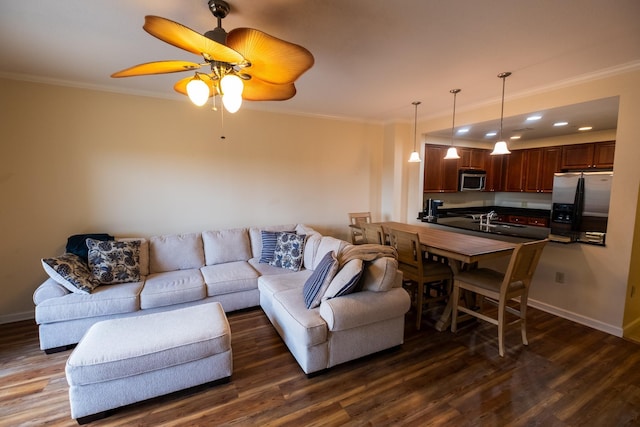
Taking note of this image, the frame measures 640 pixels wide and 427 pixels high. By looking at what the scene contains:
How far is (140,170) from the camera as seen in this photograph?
344 cm

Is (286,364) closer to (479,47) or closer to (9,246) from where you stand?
(479,47)

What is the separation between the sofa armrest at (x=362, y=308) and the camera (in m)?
2.08

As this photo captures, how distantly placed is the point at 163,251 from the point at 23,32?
2.23 metres

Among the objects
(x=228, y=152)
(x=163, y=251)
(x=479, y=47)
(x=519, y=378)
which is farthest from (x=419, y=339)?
(x=228, y=152)

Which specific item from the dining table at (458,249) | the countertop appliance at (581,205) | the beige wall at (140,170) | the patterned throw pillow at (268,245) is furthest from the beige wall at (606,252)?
the patterned throw pillow at (268,245)

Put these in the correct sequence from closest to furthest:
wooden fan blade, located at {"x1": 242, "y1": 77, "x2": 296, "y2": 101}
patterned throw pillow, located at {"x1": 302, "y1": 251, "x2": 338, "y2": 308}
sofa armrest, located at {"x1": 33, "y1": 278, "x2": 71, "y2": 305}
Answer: wooden fan blade, located at {"x1": 242, "y1": 77, "x2": 296, "y2": 101} < patterned throw pillow, located at {"x1": 302, "y1": 251, "x2": 338, "y2": 308} < sofa armrest, located at {"x1": 33, "y1": 278, "x2": 71, "y2": 305}

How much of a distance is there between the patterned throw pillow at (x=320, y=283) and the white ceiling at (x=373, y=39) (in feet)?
5.90

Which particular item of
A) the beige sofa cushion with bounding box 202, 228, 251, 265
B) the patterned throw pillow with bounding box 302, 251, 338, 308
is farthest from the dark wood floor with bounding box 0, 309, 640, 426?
the beige sofa cushion with bounding box 202, 228, 251, 265

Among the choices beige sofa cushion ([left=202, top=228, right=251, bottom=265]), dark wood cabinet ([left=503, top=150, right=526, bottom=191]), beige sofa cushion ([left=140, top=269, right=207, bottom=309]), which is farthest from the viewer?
dark wood cabinet ([left=503, top=150, right=526, bottom=191])

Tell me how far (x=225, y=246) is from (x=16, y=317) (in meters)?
2.30

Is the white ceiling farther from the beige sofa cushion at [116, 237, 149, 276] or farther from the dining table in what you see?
the beige sofa cushion at [116, 237, 149, 276]

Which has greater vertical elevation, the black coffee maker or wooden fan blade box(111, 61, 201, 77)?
wooden fan blade box(111, 61, 201, 77)

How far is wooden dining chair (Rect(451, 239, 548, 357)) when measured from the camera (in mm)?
2322

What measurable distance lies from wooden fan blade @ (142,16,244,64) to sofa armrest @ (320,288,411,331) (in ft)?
5.80
